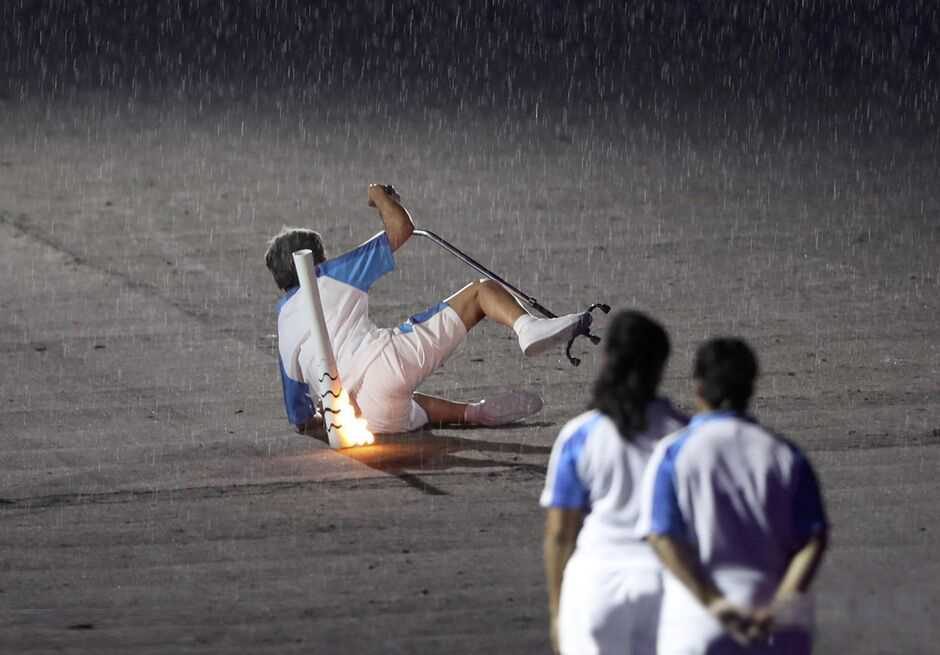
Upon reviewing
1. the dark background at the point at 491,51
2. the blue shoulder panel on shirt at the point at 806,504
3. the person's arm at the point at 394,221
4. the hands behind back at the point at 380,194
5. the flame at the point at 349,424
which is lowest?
the flame at the point at 349,424

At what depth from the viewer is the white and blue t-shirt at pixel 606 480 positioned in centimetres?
457

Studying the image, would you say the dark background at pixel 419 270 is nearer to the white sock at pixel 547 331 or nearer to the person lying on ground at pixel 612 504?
the white sock at pixel 547 331

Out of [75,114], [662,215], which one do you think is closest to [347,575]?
[662,215]

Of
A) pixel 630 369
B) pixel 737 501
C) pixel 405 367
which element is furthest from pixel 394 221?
pixel 737 501

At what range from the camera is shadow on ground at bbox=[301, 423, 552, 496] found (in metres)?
8.66

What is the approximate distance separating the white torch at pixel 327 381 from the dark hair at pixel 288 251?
0.54 ft

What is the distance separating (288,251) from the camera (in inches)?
357

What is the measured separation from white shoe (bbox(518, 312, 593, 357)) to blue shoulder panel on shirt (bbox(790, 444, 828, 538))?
4379 millimetres

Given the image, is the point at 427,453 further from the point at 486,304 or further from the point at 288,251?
the point at 288,251

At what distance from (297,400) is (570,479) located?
479 cm

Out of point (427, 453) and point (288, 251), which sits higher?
point (288, 251)

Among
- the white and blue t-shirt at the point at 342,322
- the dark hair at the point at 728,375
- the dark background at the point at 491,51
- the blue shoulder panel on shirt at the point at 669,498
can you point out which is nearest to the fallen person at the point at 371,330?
the white and blue t-shirt at the point at 342,322

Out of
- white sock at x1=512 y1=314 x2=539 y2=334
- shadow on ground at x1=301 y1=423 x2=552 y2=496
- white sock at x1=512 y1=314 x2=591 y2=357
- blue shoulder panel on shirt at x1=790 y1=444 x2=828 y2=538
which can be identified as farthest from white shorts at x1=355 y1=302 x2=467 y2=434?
blue shoulder panel on shirt at x1=790 y1=444 x2=828 y2=538

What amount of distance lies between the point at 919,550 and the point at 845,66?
13846 millimetres
